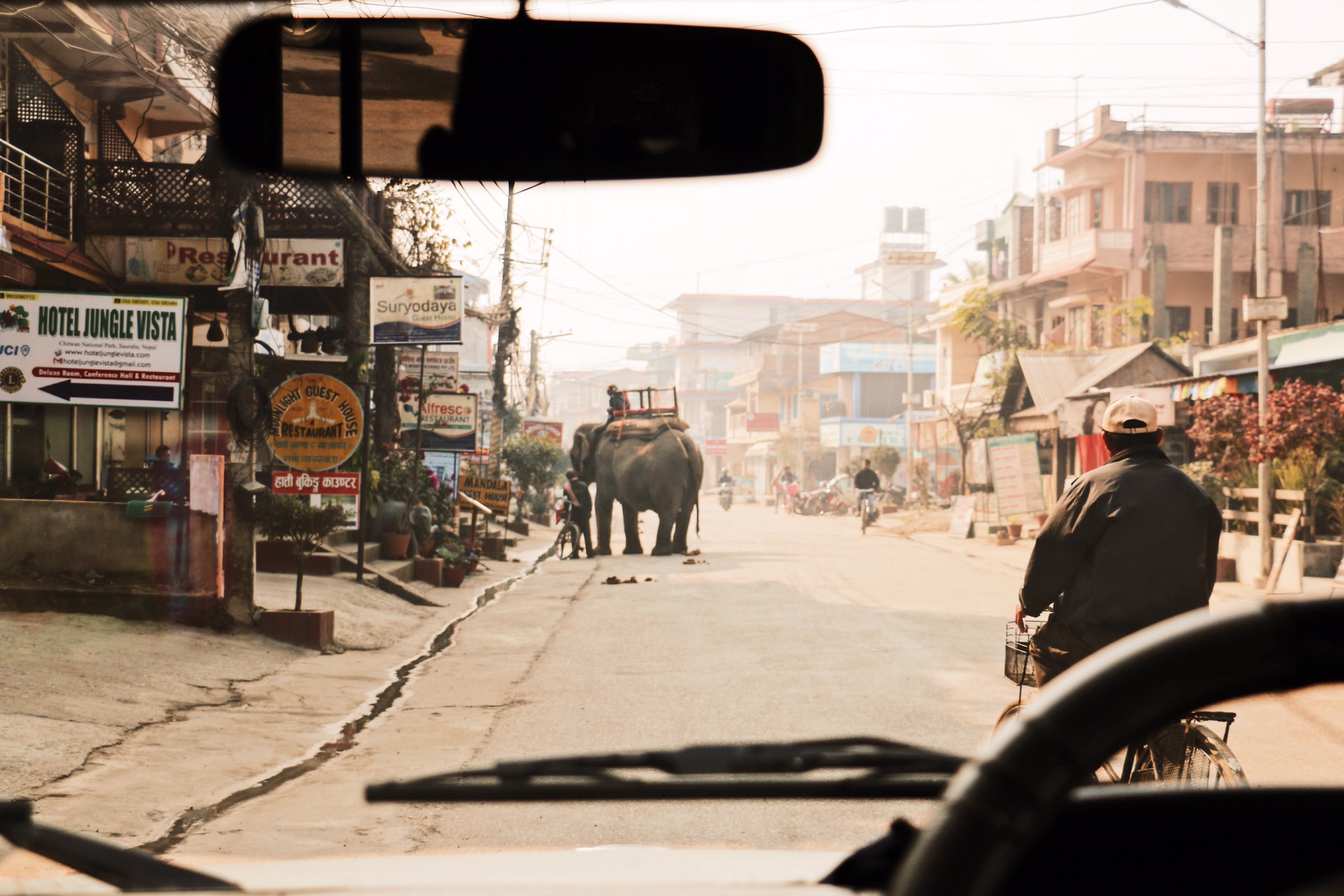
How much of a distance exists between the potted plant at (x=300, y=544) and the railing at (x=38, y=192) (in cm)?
348

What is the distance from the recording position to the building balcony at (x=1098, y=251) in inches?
1384

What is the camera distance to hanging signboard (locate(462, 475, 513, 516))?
20406mm

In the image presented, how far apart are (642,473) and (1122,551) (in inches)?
728

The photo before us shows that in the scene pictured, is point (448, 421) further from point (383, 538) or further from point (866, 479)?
point (866, 479)

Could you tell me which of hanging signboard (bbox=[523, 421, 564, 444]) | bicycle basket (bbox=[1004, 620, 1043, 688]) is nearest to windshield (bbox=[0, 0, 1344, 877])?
bicycle basket (bbox=[1004, 620, 1043, 688])

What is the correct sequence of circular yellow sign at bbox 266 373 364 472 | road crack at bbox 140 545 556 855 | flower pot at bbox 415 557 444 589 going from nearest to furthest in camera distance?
road crack at bbox 140 545 556 855 → circular yellow sign at bbox 266 373 364 472 → flower pot at bbox 415 557 444 589

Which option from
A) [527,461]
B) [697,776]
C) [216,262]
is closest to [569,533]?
[527,461]

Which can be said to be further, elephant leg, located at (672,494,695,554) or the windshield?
elephant leg, located at (672,494,695,554)

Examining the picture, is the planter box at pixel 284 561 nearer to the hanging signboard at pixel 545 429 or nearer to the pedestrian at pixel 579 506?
the pedestrian at pixel 579 506

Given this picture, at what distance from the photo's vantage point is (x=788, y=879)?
1.75 m

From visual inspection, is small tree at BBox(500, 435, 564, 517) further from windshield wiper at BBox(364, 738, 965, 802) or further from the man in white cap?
windshield wiper at BBox(364, 738, 965, 802)

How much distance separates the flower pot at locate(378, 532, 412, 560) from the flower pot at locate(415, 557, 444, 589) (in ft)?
1.50

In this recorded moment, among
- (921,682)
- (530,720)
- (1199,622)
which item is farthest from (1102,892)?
(921,682)

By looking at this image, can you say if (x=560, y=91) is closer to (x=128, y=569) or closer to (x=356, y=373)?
(x=128, y=569)
